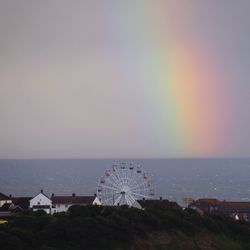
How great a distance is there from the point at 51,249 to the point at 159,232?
25.3 ft

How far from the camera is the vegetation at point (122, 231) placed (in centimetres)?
2916

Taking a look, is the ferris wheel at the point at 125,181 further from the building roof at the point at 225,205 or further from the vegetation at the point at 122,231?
the vegetation at the point at 122,231

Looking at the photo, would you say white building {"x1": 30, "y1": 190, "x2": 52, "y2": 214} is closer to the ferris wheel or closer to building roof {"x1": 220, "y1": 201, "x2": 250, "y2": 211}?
the ferris wheel

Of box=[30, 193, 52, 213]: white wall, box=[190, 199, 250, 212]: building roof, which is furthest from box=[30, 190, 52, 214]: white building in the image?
box=[190, 199, 250, 212]: building roof

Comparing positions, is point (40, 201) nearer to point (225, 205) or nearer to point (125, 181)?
point (125, 181)

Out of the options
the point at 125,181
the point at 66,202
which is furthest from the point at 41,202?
the point at 125,181

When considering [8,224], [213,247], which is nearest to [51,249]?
[8,224]

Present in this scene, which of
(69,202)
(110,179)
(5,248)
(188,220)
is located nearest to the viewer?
(5,248)

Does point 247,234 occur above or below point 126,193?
below

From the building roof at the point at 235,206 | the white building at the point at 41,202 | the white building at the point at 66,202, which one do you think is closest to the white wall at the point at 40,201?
the white building at the point at 41,202

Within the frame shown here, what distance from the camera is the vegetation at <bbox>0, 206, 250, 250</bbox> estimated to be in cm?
2916

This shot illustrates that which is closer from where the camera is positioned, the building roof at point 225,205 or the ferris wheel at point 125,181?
the ferris wheel at point 125,181

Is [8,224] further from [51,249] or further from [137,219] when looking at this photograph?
[137,219]

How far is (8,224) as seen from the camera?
31.2 meters
